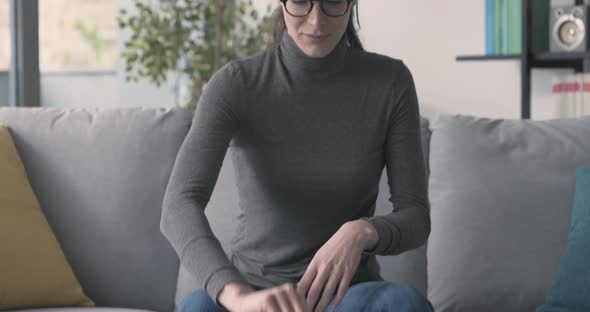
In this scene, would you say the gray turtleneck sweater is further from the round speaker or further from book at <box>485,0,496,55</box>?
book at <box>485,0,496,55</box>

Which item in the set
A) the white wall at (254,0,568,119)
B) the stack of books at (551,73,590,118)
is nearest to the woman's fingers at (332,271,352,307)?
the stack of books at (551,73,590,118)

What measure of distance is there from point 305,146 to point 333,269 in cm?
34

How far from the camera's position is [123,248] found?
2.20 metres

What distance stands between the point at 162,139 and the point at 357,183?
0.74m

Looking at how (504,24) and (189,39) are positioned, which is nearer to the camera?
(504,24)

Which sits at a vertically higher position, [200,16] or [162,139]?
[200,16]

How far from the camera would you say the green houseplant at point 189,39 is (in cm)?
379

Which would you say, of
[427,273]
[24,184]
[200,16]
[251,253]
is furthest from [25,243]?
Answer: [200,16]

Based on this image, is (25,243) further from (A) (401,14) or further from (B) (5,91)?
(A) (401,14)

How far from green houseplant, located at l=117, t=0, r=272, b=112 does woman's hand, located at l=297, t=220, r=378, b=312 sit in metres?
2.37

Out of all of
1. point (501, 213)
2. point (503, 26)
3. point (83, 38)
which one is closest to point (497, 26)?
A: point (503, 26)

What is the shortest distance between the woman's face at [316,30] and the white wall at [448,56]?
210cm

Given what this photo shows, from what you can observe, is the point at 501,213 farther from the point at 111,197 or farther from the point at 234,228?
the point at 111,197

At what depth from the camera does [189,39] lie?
388 cm
